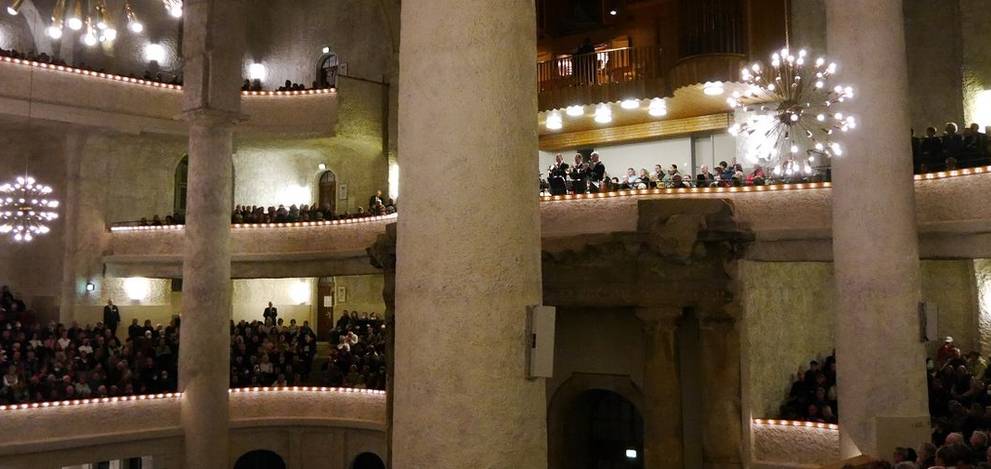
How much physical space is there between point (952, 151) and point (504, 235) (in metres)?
11.7

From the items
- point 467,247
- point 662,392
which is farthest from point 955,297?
point 467,247

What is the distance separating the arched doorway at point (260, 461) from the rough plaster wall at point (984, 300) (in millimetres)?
16404

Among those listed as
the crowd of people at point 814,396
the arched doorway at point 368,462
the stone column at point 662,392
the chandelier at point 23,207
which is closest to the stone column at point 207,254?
the chandelier at point 23,207

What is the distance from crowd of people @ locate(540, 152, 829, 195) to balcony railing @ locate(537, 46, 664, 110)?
260 centimetres

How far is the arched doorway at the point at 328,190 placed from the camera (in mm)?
27922

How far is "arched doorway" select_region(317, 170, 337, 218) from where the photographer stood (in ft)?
91.6

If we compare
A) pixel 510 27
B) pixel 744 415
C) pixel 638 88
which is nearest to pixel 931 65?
pixel 638 88

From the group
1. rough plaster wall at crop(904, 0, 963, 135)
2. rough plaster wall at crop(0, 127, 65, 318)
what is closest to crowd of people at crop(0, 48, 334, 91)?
rough plaster wall at crop(0, 127, 65, 318)

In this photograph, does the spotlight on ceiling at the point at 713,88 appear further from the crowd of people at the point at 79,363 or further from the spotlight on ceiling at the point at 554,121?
the crowd of people at the point at 79,363

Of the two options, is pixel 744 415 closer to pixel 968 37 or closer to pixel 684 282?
pixel 684 282

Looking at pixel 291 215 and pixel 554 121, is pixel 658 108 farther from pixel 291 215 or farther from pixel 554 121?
pixel 291 215

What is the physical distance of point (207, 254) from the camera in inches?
737

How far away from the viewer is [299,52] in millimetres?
28391

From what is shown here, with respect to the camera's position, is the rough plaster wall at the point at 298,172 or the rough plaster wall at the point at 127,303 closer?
the rough plaster wall at the point at 127,303
